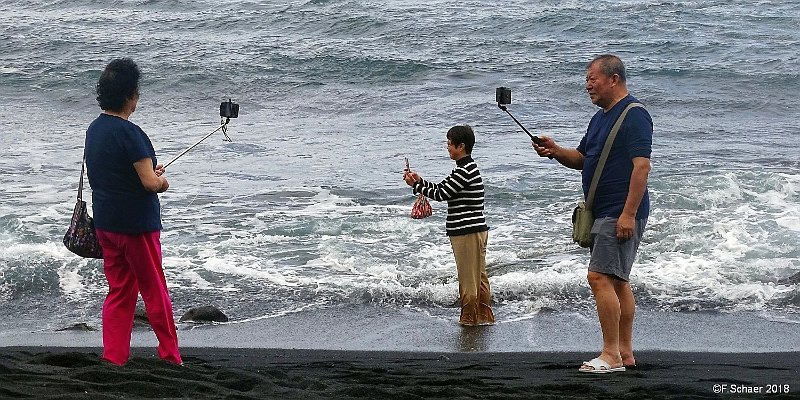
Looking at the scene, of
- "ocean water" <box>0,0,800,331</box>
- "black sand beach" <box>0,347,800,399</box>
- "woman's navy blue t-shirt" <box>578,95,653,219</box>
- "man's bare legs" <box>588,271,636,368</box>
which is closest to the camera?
"black sand beach" <box>0,347,800,399</box>

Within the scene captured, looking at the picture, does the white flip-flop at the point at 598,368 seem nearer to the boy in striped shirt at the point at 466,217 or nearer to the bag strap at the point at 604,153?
the bag strap at the point at 604,153

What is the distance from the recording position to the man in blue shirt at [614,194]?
17.9 feet

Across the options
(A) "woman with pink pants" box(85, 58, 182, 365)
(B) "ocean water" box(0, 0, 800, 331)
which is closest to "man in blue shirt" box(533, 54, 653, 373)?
(A) "woman with pink pants" box(85, 58, 182, 365)

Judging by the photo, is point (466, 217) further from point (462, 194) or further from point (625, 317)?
point (625, 317)

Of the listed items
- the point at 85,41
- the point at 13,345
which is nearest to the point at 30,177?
the point at 13,345

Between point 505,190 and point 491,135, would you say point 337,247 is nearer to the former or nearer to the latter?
point 505,190

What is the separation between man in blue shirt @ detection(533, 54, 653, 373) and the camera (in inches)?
215

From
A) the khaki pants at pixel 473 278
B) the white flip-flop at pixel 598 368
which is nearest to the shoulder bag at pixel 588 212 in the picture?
the white flip-flop at pixel 598 368

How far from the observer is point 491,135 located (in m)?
16.0

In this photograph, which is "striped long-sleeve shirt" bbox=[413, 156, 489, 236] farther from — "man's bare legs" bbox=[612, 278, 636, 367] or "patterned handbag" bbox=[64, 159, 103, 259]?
"patterned handbag" bbox=[64, 159, 103, 259]

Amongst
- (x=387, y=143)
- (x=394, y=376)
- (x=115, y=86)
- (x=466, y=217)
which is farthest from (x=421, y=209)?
(x=387, y=143)

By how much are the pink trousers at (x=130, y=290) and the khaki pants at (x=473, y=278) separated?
2126 mm

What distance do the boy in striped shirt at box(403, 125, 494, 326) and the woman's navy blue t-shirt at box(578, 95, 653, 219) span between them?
1368 millimetres

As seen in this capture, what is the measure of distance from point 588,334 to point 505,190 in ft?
17.5
